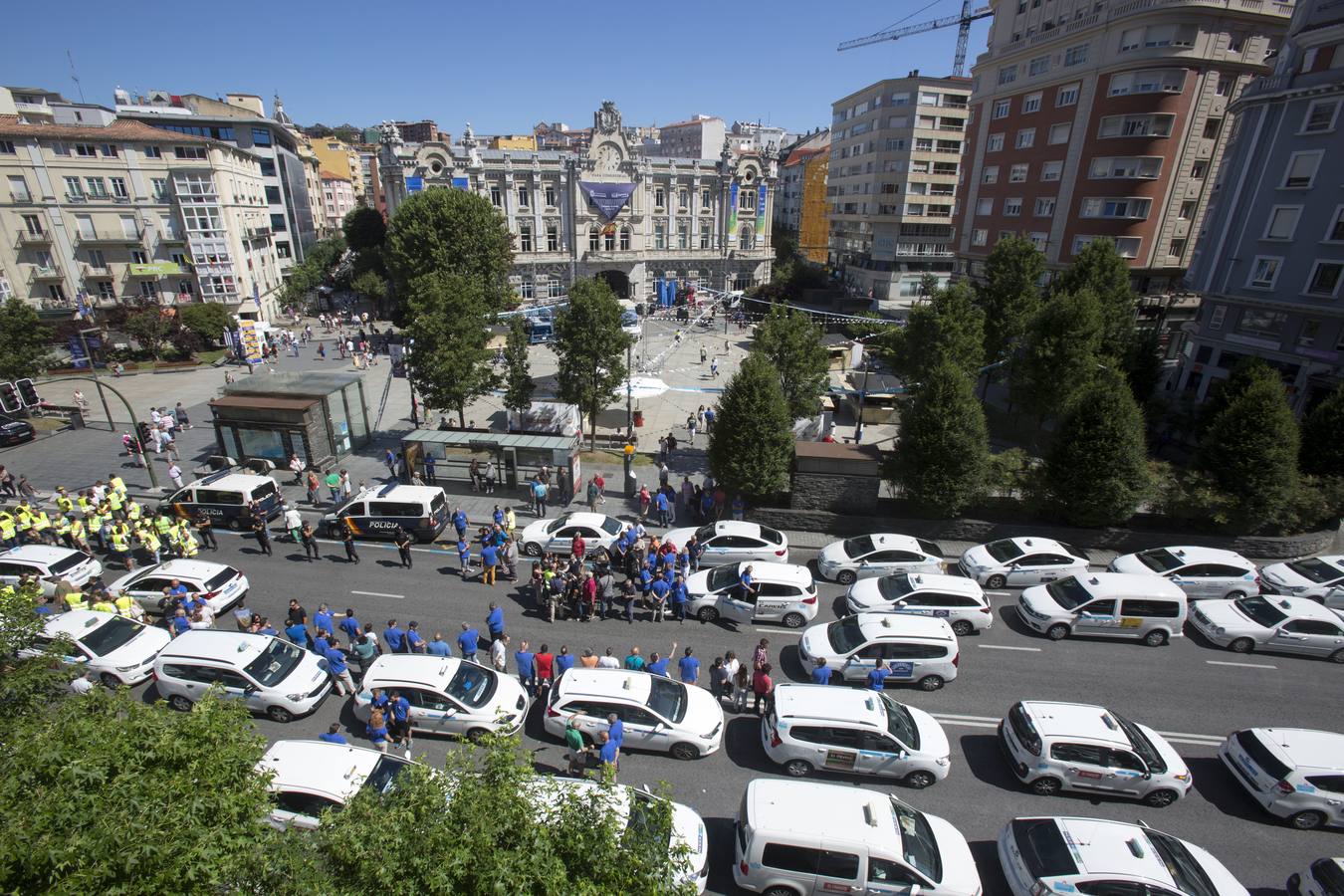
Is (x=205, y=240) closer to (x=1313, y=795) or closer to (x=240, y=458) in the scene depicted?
(x=240, y=458)

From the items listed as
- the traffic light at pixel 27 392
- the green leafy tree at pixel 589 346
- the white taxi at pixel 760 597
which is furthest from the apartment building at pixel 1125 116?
the traffic light at pixel 27 392

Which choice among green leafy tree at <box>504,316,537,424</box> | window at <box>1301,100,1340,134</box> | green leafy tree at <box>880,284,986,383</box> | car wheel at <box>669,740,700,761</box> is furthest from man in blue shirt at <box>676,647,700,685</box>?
window at <box>1301,100,1340,134</box>

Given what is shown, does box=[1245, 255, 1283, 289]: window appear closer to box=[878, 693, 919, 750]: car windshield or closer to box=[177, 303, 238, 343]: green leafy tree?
box=[878, 693, 919, 750]: car windshield

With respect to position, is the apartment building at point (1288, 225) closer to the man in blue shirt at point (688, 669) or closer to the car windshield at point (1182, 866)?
the car windshield at point (1182, 866)

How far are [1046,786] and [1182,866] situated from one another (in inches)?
106

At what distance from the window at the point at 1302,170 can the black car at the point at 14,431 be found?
5908 cm

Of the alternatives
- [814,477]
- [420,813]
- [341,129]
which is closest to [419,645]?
[420,813]

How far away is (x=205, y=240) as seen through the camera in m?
49.3

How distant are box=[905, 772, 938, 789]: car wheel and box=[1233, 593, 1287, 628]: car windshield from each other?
10.9 metres

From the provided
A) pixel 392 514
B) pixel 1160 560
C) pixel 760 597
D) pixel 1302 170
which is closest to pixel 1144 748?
pixel 760 597

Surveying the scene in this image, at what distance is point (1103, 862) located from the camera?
9.09 metres

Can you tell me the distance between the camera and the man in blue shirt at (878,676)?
13.4 m

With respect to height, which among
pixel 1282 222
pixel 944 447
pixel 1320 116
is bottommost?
pixel 944 447

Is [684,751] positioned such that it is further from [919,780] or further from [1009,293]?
[1009,293]
